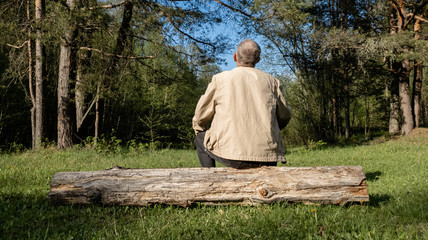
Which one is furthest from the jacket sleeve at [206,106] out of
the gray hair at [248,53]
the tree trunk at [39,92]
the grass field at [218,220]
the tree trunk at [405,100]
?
the tree trunk at [405,100]

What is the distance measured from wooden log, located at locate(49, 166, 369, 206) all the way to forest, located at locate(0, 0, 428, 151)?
19.3 ft

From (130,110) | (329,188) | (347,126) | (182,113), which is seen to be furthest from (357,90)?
(329,188)

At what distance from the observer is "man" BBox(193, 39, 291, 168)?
129 inches

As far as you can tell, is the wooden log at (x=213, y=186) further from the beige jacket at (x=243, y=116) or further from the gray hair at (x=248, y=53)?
the gray hair at (x=248, y=53)

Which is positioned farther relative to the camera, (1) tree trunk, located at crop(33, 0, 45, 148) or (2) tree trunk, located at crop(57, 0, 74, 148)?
(2) tree trunk, located at crop(57, 0, 74, 148)

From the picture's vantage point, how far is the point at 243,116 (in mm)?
3301

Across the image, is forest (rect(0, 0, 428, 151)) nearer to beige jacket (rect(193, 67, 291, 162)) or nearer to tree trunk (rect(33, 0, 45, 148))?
tree trunk (rect(33, 0, 45, 148))

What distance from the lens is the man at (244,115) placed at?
327 cm

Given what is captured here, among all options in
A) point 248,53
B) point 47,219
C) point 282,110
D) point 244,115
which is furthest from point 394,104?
point 47,219

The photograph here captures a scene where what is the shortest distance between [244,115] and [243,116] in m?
0.01

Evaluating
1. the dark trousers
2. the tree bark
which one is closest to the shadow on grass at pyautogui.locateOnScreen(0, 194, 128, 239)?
the dark trousers

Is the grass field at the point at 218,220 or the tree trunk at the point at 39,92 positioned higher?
the tree trunk at the point at 39,92

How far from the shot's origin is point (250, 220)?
9.55 ft

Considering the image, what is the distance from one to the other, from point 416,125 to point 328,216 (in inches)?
685
